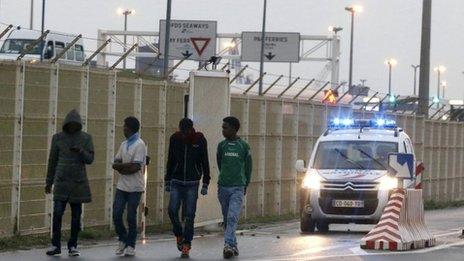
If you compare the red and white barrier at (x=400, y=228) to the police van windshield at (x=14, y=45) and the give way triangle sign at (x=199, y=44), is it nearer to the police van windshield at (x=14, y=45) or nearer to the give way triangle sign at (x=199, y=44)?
the give way triangle sign at (x=199, y=44)

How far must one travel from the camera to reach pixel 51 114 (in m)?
17.7

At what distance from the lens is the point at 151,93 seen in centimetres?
2066

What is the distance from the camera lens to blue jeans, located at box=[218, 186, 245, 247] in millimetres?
15367

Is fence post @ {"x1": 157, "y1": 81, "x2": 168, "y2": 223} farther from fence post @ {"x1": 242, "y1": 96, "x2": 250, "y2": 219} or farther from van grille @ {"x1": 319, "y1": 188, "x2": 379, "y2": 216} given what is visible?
fence post @ {"x1": 242, "y1": 96, "x2": 250, "y2": 219}

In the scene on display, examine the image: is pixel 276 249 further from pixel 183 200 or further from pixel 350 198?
pixel 350 198

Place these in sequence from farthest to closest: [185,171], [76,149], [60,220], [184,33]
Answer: [184,33] < [185,171] < [60,220] < [76,149]

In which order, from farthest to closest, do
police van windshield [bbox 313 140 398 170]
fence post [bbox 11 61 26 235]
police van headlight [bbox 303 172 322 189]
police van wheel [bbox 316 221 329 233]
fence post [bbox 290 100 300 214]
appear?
1. fence post [bbox 290 100 300 214]
2. police van windshield [bbox 313 140 398 170]
3. police van wheel [bbox 316 221 329 233]
4. police van headlight [bbox 303 172 322 189]
5. fence post [bbox 11 61 26 235]

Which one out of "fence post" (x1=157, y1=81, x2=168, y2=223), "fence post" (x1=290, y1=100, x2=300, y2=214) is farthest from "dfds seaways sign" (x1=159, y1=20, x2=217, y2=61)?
"fence post" (x1=157, y1=81, x2=168, y2=223)

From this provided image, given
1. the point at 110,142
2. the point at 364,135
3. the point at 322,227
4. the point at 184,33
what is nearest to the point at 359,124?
the point at 364,135

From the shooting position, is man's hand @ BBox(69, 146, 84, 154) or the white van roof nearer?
man's hand @ BBox(69, 146, 84, 154)

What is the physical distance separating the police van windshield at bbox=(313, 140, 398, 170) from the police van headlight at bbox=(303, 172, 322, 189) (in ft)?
1.09

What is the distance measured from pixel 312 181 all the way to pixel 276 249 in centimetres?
557

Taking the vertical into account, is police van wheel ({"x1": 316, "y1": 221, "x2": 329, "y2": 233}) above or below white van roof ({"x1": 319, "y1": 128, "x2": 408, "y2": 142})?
below

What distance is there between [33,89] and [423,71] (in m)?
21.8
